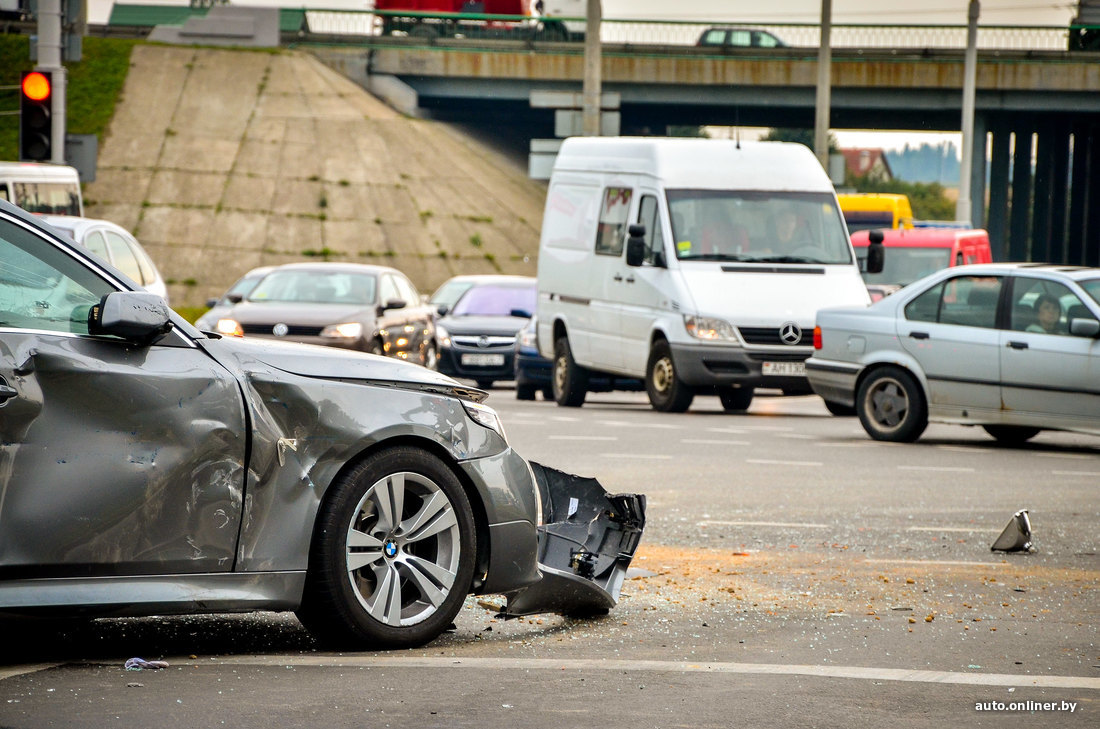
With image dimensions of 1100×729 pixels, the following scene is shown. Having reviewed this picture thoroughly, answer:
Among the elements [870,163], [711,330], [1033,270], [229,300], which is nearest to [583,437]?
[711,330]

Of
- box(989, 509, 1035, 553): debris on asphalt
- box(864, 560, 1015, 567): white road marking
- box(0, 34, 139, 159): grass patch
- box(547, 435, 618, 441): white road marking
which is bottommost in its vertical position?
box(547, 435, 618, 441): white road marking

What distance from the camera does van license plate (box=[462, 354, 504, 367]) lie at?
80.5ft

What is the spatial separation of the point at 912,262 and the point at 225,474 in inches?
822

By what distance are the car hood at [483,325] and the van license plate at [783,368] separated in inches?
283

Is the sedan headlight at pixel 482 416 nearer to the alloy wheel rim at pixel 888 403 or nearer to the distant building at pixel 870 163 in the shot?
the alloy wheel rim at pixel 888 403

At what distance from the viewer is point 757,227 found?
1872 centimetres

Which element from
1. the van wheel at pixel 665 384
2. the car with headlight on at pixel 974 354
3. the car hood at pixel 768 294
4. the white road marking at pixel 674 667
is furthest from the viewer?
the van wheel at pixel 665 384

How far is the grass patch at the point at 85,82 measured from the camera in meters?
56.7

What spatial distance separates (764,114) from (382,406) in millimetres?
57452

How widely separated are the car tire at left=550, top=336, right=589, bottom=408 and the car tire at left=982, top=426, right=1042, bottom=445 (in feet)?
18.4

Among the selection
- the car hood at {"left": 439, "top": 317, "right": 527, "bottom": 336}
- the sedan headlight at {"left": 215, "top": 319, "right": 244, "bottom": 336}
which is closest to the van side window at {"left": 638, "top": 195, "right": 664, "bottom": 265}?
the sedan headlight at {"left": 215, "top": 319, "right": 244, "bottom": 336}

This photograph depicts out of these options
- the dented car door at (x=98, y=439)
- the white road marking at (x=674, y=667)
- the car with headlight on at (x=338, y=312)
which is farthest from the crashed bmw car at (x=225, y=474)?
the car with headlight on at (x=338, y=312)

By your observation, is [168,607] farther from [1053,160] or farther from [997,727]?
[1053,160]

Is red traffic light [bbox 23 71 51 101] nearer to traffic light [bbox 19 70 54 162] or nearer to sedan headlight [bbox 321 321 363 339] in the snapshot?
traffic light [bbox 19 70 54 162]
